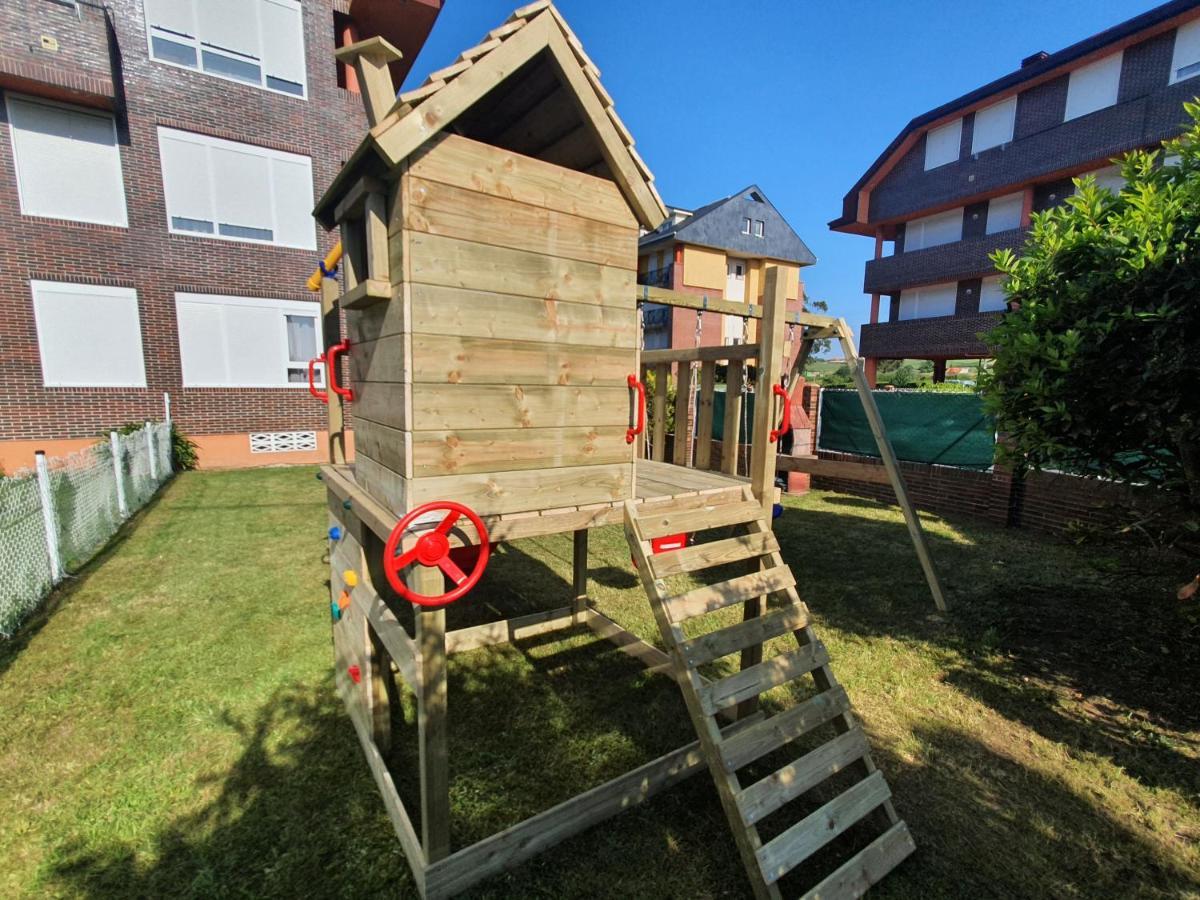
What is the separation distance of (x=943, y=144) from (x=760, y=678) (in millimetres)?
25819

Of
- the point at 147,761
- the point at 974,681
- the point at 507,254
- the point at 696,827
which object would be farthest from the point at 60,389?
the point at 974,681

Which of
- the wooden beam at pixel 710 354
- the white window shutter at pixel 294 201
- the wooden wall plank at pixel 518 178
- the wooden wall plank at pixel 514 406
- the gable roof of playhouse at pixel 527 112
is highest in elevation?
the white window shutter at pixel 294 201

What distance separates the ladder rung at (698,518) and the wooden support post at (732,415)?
0.82 meters

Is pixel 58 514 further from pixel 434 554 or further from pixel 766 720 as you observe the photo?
pixel 766 720

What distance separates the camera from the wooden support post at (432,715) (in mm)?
2557

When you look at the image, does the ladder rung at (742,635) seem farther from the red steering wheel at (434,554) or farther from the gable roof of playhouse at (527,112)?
the gable roof of playhouse at (527,112)

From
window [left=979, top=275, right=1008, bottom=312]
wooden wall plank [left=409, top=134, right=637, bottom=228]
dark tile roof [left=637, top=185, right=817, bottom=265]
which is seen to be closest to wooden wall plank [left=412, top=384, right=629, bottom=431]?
wooden wall plank [left=409, top=134, right=637, bottom=228]

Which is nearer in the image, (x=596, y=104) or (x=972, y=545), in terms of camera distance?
(x=596, y=104)

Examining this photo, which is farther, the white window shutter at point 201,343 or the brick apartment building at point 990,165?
the brick apartment building at point 990,165

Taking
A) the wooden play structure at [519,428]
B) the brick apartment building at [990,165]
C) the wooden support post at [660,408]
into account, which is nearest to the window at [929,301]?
the brick apartment building at [990,165]

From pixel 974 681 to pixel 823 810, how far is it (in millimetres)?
2609

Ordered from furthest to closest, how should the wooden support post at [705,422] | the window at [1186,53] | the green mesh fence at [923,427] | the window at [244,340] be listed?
the window at [1186,53]
the window at [244,340]
the green mesh fence at [923,427]
the wooden support post at [705,422]

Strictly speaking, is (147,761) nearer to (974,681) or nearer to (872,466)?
(974,681)

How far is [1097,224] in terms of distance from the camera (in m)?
4.23
